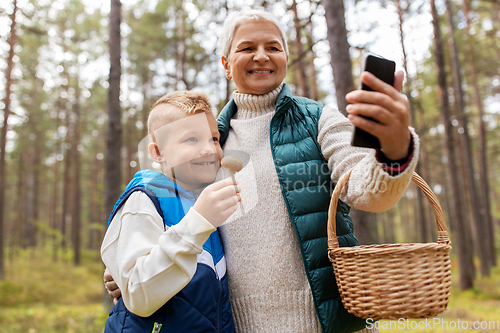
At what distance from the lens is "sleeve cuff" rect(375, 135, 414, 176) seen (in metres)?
1.06

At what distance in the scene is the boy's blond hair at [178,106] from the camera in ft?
4.77

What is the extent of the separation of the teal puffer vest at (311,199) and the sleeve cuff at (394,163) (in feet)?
1.32

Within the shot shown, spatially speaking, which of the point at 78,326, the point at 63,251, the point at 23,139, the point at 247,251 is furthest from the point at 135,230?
the point at 63,251

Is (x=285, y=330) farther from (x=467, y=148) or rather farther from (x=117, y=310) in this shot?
(x=467, y=148)

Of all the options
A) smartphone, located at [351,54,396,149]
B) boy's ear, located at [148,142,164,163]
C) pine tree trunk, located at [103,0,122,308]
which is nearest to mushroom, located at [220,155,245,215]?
boy's ear, located at [148,142,164,163]

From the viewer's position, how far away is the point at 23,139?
16672mm

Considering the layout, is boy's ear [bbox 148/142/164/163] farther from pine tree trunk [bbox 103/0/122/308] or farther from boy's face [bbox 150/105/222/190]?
pine tree trunk [bbox 103/0/122/308]

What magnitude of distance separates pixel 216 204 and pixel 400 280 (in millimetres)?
673

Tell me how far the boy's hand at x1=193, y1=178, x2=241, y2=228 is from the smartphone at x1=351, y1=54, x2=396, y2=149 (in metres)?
0.46

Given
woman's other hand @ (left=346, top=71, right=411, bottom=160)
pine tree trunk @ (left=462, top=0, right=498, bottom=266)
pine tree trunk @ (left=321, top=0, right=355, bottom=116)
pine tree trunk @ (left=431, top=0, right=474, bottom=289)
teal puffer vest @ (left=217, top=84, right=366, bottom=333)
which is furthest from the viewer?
pine tree trunk @ (left=462, top=0, right=498, bottom=266)

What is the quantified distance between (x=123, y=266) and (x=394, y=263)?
0.94 meters

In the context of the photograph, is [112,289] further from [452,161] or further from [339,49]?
[452,161]

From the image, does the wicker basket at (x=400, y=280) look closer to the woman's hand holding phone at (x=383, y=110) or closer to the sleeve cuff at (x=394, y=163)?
Result: the sleeve cuff at (x=394, y=163)

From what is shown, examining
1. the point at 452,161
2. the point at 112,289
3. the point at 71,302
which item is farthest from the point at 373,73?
the point at 71,302
